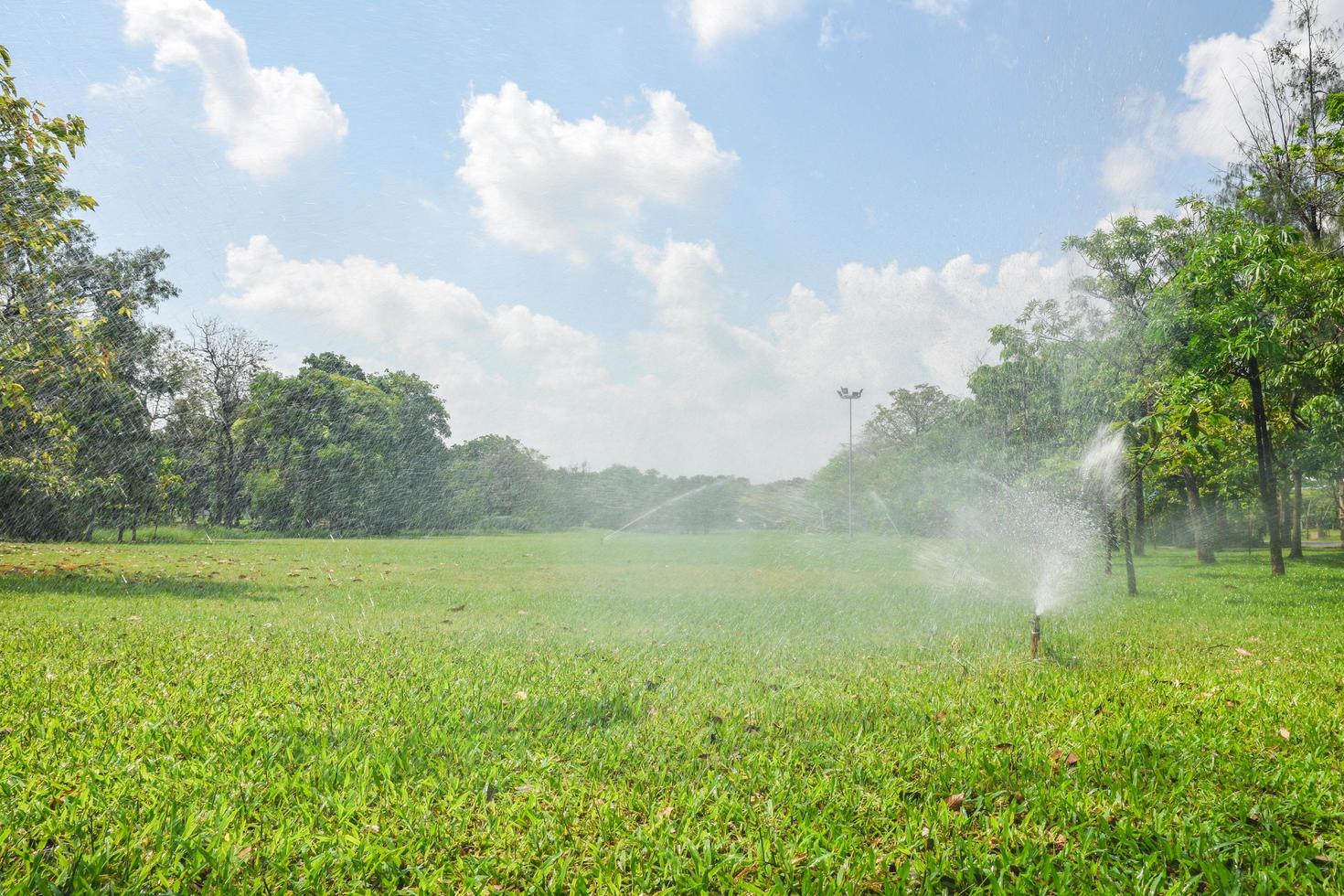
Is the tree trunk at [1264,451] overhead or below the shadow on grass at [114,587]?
overhead

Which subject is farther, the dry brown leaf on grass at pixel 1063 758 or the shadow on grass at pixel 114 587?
the shadow on grass at pixel 114 587

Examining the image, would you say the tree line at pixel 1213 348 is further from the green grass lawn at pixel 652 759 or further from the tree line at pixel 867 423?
the green grass lawn at pixel 652 759

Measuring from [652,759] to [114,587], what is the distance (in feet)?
32.5

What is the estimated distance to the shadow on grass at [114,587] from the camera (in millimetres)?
8836

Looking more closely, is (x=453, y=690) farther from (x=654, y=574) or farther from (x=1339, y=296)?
(x=1339, y=296)

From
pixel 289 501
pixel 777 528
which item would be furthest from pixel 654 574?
pixel 777 528

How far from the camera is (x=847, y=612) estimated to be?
9086 mm

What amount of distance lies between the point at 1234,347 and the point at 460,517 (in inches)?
1615

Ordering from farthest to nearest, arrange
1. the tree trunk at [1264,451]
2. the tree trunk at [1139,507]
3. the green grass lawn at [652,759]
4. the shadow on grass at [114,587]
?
1. the tree trunk at [1139,507]
2. the tree trunk at [1264,451]
3. the shadow on grass at [114,587]
4. the green grass lawn at [652,759]

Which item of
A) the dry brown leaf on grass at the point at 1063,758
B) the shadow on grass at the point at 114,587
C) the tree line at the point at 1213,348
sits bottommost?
the dry brown leaf on grass at the point at 1063,758

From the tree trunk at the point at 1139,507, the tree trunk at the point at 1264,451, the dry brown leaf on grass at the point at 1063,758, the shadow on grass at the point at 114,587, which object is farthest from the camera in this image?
the tree trunk at the point at 1139,507

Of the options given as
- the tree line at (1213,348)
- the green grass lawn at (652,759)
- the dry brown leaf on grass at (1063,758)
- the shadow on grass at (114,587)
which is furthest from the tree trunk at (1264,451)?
the shadow on grass at (114,587)

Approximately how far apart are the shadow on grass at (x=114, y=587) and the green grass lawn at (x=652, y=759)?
184 cm

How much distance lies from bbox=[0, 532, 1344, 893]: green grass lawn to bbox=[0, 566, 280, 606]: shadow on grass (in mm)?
1838
